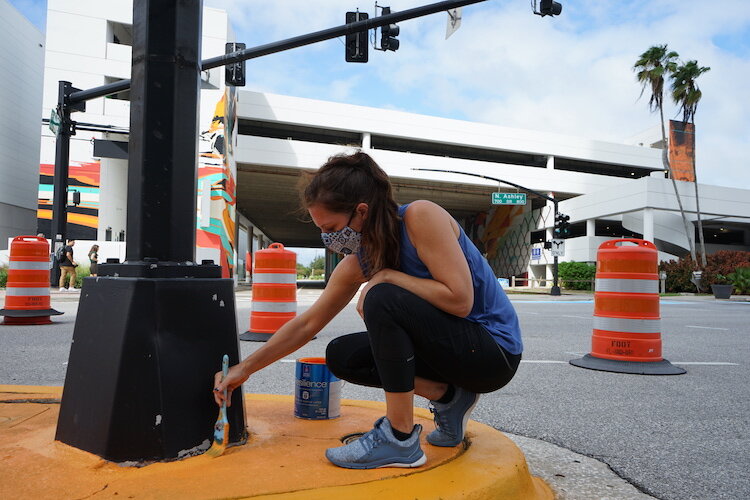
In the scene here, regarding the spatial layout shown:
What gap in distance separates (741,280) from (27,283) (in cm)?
3118

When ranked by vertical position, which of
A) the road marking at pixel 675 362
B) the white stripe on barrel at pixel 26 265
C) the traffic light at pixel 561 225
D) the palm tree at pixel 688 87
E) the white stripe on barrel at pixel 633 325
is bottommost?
the road marking at pixel 675 362

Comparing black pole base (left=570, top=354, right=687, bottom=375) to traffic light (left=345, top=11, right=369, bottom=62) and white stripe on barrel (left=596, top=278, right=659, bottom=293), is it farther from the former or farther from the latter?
traffic light (left=345, top=11, right=369, bottom=62)

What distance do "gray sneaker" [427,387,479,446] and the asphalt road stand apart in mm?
760

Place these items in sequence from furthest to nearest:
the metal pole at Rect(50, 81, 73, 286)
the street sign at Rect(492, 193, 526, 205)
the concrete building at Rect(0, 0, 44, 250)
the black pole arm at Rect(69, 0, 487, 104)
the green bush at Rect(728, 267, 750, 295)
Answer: the concrete building at Rect(0, 0, 44, 250) < the street sign at Rect(492, 193, 526, 205) < the green bush at Rect(728, 267, 750, 295) < the metal pole at Rect(50, 81, 73, 286) < the black pole arm at Rect(69, 0, 487, 104)

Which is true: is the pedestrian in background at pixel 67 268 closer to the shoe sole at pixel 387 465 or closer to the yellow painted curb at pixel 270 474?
the yellow painted curb at pixel 270 474

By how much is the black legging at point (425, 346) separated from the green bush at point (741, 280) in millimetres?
31469

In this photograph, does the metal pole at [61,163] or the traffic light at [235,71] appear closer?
the traffic light at [235,71]

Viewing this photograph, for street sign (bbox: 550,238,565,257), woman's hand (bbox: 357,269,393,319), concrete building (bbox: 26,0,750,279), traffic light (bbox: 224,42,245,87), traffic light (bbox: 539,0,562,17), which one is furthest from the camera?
street sign (bbox: 550,238,565,257)

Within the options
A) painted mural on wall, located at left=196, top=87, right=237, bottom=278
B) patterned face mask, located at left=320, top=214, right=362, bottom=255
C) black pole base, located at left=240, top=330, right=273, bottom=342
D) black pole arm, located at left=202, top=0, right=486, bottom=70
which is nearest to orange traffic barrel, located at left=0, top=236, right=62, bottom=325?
black pole base, located at left=240, top=330, right=273, bottom=342

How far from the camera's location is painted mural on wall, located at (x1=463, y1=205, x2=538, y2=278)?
1745 inches

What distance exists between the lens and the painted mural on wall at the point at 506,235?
44.3m

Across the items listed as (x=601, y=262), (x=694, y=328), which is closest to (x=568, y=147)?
(x=694, y=328)

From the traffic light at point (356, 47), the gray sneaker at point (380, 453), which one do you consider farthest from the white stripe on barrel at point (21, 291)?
the gray sneaker at point (380, 453)

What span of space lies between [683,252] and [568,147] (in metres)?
11.2
